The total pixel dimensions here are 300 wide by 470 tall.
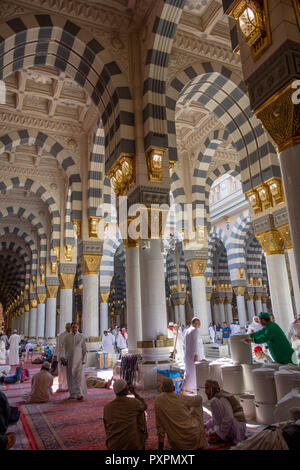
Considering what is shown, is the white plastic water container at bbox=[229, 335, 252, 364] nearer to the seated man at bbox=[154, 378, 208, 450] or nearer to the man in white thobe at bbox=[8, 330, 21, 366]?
the seated man at bbox=[154, 378, 208, 450]

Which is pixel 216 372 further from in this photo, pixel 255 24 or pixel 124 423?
pixel 255 24

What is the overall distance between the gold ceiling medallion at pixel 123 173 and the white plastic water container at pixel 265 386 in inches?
144

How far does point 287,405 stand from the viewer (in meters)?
2.66

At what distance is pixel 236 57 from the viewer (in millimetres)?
7488

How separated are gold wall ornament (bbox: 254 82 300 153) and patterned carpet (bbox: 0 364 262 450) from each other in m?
2.58

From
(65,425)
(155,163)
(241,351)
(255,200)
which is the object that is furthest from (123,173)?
(65,425)

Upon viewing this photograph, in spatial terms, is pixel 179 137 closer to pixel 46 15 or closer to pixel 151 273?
pixel 46 15

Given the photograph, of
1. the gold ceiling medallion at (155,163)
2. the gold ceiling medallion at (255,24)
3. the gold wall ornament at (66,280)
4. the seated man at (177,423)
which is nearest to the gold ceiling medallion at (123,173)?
the gold ceiling medallion at (155,163)

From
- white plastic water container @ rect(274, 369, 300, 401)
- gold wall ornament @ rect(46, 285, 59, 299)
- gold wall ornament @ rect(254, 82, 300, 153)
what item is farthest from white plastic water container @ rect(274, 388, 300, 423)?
gold wall ornament @ rect(46, 285, 59, 299)

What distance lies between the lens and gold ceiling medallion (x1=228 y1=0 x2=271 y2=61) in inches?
125

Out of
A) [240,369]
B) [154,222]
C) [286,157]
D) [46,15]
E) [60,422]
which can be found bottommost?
[60,422]

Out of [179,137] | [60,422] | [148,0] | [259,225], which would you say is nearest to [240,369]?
[60,422]

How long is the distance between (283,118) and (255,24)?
3.11 ft
